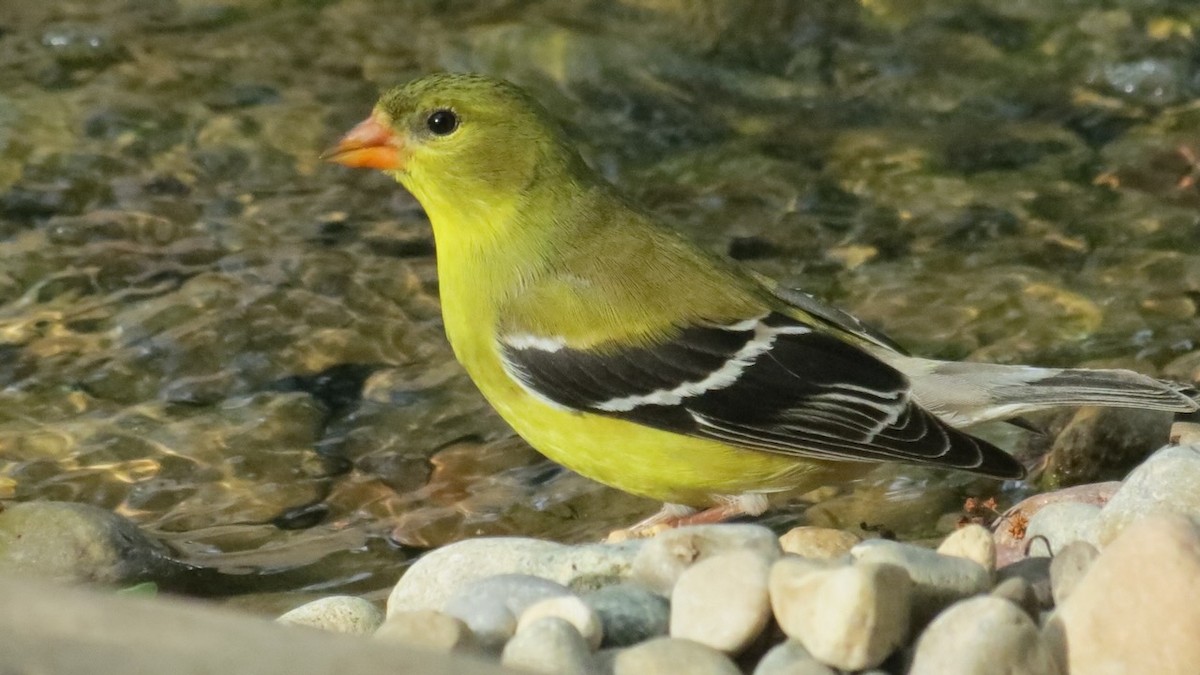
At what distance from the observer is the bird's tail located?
3.73 meters

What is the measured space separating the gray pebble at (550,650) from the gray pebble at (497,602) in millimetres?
199

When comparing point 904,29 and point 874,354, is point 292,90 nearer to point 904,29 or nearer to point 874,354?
point 904,29

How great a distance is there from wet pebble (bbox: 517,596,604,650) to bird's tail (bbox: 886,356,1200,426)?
5.46 feet

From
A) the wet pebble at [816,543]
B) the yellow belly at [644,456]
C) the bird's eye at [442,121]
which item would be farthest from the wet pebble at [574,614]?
the bird's eye at [442,121]

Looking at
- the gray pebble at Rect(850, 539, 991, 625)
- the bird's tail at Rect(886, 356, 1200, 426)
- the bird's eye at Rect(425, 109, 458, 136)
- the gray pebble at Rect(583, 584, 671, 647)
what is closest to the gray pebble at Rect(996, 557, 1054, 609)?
the gray pebble at Rect(850, 539, 991, 625)

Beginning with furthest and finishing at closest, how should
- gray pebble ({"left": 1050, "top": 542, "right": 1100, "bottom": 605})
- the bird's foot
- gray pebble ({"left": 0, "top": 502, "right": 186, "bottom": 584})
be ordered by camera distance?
the bird's foot < gray pebble ({"left": 0, "top": 502, "right": 186, "bottom": 584}) < gray pebble ({"left": 1050, "top": 542, "right": 1100, "bottom": 605})

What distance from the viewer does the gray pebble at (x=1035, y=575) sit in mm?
2816

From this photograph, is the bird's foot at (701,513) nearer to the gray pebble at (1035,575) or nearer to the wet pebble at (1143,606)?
the gray pebble at (1035,575)

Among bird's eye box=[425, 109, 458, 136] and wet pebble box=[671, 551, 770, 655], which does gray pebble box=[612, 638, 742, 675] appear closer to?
wet pebble box=[671, 551, 770, 655]

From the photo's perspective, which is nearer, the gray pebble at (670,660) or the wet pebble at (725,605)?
the gray pebble at (670,660)

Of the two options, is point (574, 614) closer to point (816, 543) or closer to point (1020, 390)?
point (816, 543)

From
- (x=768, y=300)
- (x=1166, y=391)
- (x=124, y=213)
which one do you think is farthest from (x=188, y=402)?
(x=1166, y=391)

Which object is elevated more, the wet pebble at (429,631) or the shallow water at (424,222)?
the wet pebble at (429,631)

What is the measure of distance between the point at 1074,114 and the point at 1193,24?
1157 millimetres
